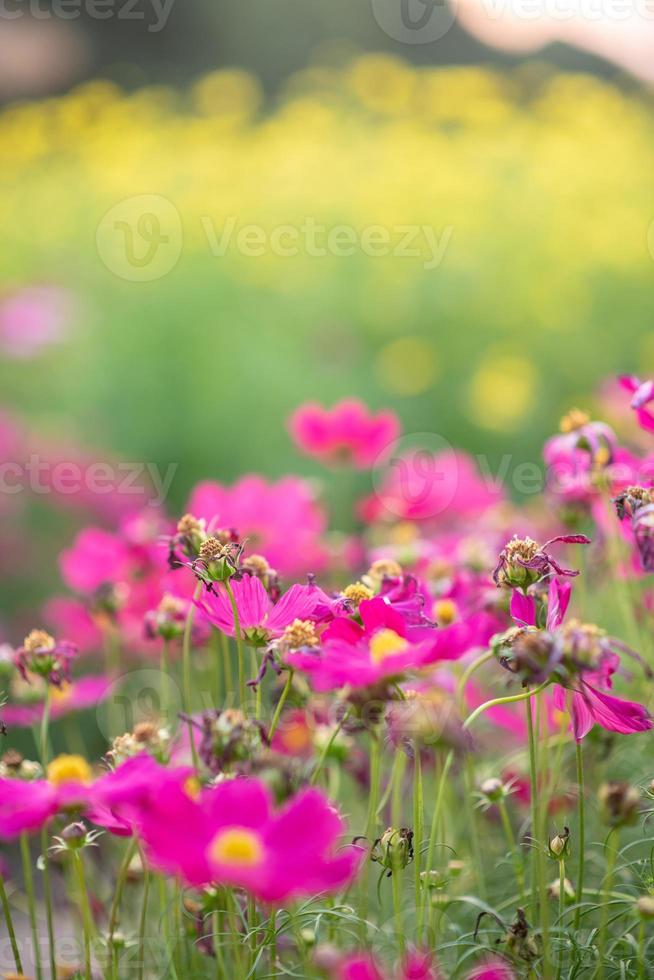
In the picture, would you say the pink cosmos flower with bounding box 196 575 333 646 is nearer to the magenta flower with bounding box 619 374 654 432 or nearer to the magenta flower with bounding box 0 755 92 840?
the magenta flower with bounding box 0 755 92 840

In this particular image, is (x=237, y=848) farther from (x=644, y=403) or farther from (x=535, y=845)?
(x=644, y=403)

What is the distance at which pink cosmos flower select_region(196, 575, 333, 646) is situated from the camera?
50cm

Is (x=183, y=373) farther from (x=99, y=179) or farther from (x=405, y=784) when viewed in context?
(x=405, y=784)

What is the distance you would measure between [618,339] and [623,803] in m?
1.92

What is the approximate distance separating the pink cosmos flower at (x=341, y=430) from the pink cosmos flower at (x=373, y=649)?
656 mm

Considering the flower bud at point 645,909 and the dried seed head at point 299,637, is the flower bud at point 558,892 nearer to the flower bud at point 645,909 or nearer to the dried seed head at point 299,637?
the flower bud at point 645,909

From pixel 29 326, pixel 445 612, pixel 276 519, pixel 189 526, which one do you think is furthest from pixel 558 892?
pixel 29 326

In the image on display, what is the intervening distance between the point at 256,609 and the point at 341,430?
652mm

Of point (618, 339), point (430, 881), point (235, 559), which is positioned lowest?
point (618, 339)

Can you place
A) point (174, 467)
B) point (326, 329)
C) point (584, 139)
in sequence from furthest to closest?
point (584, 139) < point (326, 329) < point (174, 467)

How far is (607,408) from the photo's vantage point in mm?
1419

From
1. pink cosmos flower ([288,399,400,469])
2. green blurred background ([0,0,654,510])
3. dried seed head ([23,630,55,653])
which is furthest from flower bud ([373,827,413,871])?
green blurred background ([0,0,654,510])

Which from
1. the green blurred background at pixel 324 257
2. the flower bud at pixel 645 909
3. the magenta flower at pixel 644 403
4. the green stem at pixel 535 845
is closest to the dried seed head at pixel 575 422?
the magenta flower at pixel 644 403

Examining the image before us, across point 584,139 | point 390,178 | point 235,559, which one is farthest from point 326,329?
point 235,559
